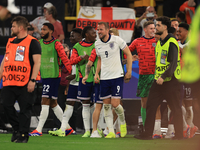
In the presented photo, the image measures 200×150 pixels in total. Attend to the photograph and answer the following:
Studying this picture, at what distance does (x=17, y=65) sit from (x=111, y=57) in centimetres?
A: 221

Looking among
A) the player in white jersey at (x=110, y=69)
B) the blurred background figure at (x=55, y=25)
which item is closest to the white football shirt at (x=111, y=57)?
the player in white jersey at (x=110, y=69)

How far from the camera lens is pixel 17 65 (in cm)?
633

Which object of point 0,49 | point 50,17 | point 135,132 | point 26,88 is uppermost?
point 50,17

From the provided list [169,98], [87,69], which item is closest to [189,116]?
[169,98]

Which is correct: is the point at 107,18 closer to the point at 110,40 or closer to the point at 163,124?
the point at 163,124

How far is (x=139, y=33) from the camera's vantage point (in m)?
12.9

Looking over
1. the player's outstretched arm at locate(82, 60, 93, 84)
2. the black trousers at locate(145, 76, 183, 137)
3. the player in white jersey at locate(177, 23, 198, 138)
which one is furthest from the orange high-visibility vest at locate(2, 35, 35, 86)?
the player in white jersey at locate(177, 23, 198, 138)

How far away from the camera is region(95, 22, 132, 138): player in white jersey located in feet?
25.8

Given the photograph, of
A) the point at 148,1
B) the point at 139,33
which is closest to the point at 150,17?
the point at 139,33

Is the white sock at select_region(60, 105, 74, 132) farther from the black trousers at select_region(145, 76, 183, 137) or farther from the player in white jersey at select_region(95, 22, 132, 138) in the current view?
the black trousers at select_region(145, 76, 183, 137)

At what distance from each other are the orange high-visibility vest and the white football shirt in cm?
194

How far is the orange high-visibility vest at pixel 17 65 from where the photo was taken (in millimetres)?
6293

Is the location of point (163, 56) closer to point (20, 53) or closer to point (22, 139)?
point (20, 53)

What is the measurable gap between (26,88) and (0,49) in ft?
17.2
